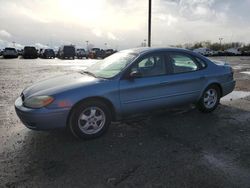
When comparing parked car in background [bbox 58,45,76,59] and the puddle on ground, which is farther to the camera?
parked car in background [bbox 58,45,76,59]

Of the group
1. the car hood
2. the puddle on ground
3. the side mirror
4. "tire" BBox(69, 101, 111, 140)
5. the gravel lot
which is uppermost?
the side mirror

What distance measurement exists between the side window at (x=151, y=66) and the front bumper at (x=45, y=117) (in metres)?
1.60

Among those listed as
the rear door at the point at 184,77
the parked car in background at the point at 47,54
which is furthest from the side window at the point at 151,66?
the parked car in background at the point at 47,54

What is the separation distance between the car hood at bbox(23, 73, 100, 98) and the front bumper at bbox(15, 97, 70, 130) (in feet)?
1.07

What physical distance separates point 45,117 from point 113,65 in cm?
182

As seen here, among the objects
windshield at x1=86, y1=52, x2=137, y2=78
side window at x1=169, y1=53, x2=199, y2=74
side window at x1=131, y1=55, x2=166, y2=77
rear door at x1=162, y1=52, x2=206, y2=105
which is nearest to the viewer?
windshield at x1=86, y1=52, x2=137, y2=78

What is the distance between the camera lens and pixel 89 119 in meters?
4.92

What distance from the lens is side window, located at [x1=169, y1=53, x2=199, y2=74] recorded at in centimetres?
594

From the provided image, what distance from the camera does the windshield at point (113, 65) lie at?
538cm

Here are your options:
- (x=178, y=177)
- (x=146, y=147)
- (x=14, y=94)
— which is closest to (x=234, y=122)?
(x=146, y=147)

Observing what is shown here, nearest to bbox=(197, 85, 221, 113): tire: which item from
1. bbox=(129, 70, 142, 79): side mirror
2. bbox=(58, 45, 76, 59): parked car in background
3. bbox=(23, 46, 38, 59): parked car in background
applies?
bbox=(129, 70, 142, 79): side mirror

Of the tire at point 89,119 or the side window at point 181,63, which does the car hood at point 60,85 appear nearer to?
the tire at point 89,119

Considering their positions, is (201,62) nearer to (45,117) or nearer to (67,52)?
(45,117)

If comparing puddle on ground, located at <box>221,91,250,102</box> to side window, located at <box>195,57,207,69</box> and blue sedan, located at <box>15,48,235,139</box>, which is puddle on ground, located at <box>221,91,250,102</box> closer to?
blue sedan, located at <box>15,48,235,139</box>
